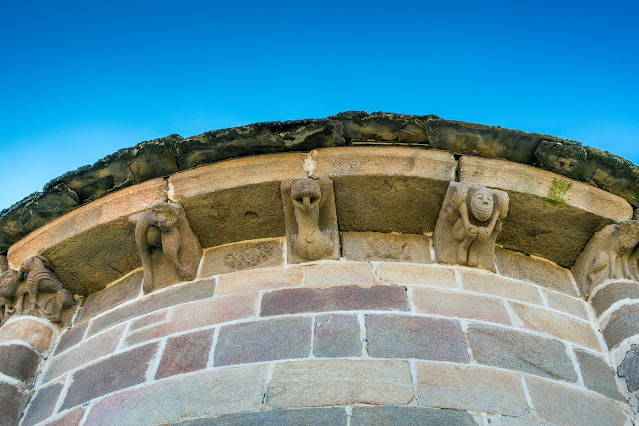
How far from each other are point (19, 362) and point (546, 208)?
374cm

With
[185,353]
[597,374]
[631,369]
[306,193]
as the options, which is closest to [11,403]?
[185,353]

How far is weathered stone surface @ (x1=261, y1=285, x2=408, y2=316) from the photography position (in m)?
4.09

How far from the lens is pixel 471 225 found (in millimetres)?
4566

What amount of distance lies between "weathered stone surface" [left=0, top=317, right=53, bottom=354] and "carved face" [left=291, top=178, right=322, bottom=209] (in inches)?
78.1

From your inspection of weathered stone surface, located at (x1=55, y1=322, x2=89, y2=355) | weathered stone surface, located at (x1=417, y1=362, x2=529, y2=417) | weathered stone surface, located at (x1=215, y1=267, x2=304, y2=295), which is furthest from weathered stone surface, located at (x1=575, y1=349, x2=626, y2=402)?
weathered stone surface, located at (x1=55, y1=322, x2=89, y2=355)

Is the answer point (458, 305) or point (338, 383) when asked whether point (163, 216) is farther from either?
point (458, 305)

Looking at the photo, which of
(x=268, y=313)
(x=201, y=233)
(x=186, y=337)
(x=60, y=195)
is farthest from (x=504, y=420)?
(x=60, y=195)

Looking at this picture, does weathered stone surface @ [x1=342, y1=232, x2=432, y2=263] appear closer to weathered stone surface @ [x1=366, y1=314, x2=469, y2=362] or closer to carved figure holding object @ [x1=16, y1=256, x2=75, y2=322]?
weathered stone surface @ [x1=366, y1=314, x2=469, y2=362]

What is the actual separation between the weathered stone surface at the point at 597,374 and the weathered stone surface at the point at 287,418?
4.98ft

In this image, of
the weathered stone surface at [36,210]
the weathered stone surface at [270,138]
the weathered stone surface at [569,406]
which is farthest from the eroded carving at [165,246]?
the weathered stone surface at [569,406]

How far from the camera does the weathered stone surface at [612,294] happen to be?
4.54 meters

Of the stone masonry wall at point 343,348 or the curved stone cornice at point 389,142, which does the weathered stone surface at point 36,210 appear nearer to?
the curved stone cornice at point 389,142

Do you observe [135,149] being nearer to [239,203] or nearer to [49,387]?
[239,203]

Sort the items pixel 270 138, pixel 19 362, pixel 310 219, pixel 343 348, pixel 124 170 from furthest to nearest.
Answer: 1. pixel 124 170
2. pixel 270 138
3. pixel 310 219
4. pixel 19 362
5. pixel 343 348
